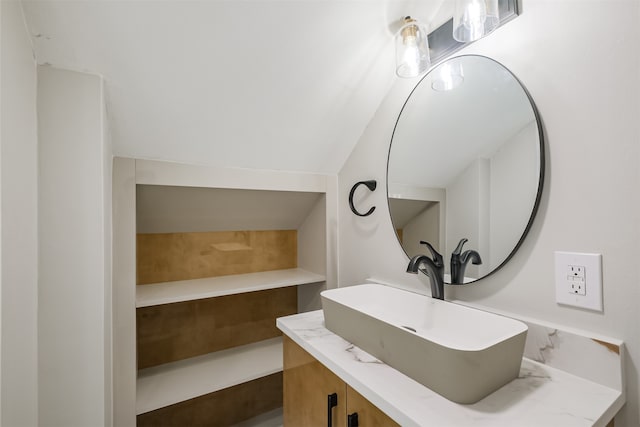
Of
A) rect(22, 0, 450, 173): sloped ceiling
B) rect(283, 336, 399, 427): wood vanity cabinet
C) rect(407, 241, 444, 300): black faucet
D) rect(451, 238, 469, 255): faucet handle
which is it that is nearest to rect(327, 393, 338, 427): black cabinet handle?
rect(283, 336, 399, 427): wood vanity cabinet

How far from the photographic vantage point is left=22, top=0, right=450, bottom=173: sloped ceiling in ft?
2.71

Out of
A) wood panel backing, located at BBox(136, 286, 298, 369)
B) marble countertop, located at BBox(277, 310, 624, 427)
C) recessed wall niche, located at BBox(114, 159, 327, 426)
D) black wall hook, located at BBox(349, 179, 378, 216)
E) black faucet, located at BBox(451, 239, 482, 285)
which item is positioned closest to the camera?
marble countertop, located at BBox(277, 310, 624, 427)

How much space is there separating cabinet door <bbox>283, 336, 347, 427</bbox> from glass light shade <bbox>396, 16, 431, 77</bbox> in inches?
40.4

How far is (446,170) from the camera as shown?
1.10m

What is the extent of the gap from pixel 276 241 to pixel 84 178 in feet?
3.63

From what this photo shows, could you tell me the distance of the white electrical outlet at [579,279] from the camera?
71cm

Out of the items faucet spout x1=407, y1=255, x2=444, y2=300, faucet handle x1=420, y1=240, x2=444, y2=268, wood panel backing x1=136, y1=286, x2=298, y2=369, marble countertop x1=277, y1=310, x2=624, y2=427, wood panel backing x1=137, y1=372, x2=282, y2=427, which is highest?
faucet handle x1=420, y1=240, x2=444, y2=268

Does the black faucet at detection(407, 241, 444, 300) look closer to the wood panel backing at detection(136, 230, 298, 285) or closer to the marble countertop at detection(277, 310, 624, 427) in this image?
the marble countertop at detection(277, 310, 624, 427)

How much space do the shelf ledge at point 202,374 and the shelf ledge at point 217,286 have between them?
393 millimetres

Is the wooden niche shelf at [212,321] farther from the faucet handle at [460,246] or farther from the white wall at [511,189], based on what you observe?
the white wall at [511,189]

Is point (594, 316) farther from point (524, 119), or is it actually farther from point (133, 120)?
point (133, 120)

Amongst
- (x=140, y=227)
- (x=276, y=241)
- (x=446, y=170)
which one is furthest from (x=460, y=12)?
(x=140, y=227)

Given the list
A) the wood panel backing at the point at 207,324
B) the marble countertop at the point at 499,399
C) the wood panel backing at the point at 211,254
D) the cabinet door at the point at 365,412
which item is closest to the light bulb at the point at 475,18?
the marble countertop at the point at 499,399

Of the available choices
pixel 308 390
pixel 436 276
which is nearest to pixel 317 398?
pixel 308 390
